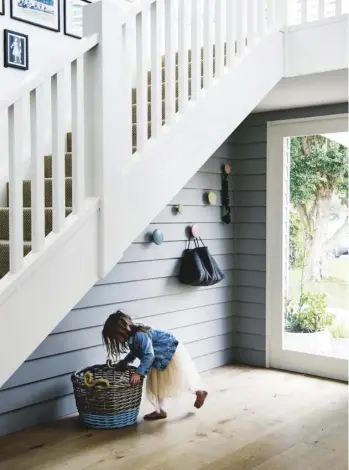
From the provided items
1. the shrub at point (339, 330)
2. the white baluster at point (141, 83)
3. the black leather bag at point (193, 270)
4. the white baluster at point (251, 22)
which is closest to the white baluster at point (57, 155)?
the white baluster at point (141, 83)

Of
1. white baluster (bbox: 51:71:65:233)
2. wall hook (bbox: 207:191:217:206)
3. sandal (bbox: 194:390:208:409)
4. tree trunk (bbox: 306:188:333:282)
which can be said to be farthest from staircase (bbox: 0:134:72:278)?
tree trunk (bbox: 306:188:333:282)

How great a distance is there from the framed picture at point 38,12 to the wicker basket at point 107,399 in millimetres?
2085

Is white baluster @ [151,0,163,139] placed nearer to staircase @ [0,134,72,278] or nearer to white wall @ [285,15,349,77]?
staircase @ [0,134,72,278]

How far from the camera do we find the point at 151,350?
3.60m

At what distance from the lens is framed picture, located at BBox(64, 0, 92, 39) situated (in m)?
3.83

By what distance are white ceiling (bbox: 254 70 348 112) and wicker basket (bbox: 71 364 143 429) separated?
207cm

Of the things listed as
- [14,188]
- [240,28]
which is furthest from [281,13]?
[14,188]

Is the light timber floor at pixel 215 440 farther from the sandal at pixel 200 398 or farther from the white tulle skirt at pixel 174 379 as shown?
the white tulle skirt at pixel 174 379

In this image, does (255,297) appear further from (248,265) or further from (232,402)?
(232,402)

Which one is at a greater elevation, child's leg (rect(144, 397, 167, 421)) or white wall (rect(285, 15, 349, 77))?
white wall (rect(285, 15, 349, 77))

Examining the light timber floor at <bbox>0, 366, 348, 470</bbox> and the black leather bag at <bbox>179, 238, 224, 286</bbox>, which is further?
the black leather bag at <bbox>179, 238, 224, 286</bbox>

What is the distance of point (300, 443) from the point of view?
335 centimetres

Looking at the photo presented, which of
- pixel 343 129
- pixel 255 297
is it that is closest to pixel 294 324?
pixel 255 297

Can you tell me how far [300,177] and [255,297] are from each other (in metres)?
1.05
